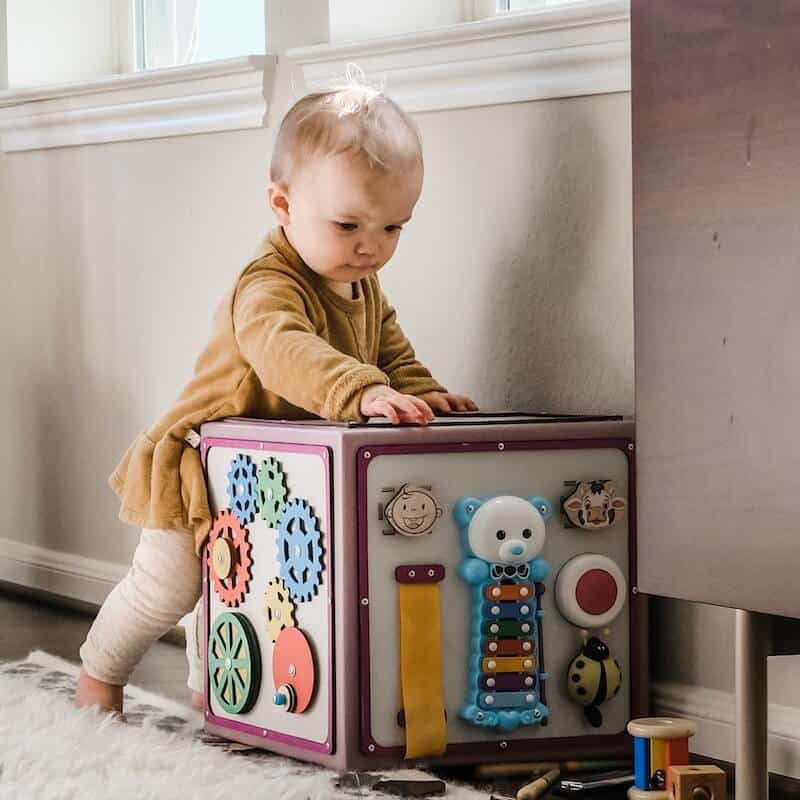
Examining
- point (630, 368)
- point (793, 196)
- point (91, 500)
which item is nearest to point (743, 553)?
point (793, 196)

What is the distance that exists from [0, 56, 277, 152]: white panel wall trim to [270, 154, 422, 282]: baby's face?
17.1 inches

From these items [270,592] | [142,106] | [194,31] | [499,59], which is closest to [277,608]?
[270,592]

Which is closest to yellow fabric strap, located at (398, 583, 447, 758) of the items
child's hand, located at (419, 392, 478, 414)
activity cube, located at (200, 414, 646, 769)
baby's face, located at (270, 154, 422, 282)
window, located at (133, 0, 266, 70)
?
activity cube, located at (200, 414, 646, 769)

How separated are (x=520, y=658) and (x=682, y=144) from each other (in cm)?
59

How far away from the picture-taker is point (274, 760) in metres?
1.48

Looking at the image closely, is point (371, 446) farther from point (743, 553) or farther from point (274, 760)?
point (743, 553)

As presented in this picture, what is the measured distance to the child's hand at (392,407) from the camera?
1.41 meters

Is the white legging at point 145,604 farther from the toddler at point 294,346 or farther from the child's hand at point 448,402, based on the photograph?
the child's hand at point 448,402

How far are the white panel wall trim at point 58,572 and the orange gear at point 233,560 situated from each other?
73 centimetres

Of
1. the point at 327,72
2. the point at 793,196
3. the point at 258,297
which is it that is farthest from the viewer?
the point at 327,72

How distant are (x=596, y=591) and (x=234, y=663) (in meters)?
0.39

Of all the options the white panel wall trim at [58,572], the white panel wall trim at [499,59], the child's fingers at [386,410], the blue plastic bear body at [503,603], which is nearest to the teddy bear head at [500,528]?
the blue plastic bear body at [503,603]

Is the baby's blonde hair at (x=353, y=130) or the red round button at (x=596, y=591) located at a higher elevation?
the baby's blonde hair at (x=353, y=130)

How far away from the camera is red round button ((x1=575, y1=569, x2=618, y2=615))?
4.73 ft
